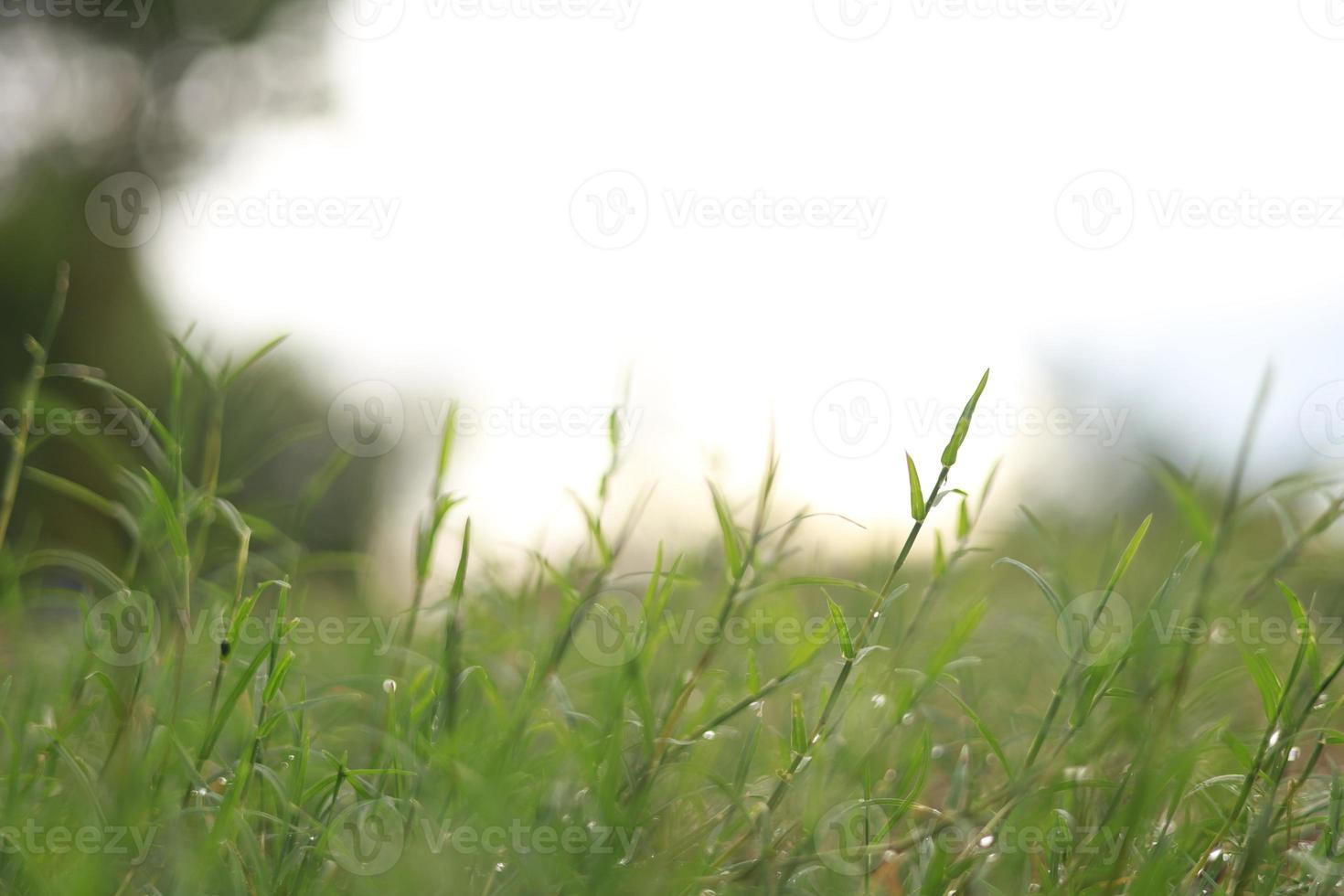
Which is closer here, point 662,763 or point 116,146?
point 662,763

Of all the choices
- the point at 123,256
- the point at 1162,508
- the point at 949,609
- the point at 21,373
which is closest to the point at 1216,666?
the point at 949,609

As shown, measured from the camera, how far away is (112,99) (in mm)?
9398

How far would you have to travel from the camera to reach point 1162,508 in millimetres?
2824

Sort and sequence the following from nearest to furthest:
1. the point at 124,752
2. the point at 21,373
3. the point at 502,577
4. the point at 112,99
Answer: the point at 124,752, the point at 502,577, the point at 21,373, the point at 112,99

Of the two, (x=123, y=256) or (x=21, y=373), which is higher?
(x=123, y=256)

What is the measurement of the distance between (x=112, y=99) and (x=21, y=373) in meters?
4.18

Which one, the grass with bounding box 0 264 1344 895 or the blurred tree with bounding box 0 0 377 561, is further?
the blurred tree with bounding box 0 0 377 561

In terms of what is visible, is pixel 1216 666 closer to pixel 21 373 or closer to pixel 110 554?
pixel 110 554

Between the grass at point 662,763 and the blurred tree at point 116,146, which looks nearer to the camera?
the grass at point 662,763

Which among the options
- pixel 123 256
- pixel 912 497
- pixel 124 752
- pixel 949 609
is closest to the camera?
pixel 912 497

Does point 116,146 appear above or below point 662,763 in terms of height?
above

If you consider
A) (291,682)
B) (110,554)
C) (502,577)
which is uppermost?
(502,577)

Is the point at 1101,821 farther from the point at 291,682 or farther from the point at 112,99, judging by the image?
the point at 112,99

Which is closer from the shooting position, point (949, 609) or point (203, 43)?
point (949, 609)
